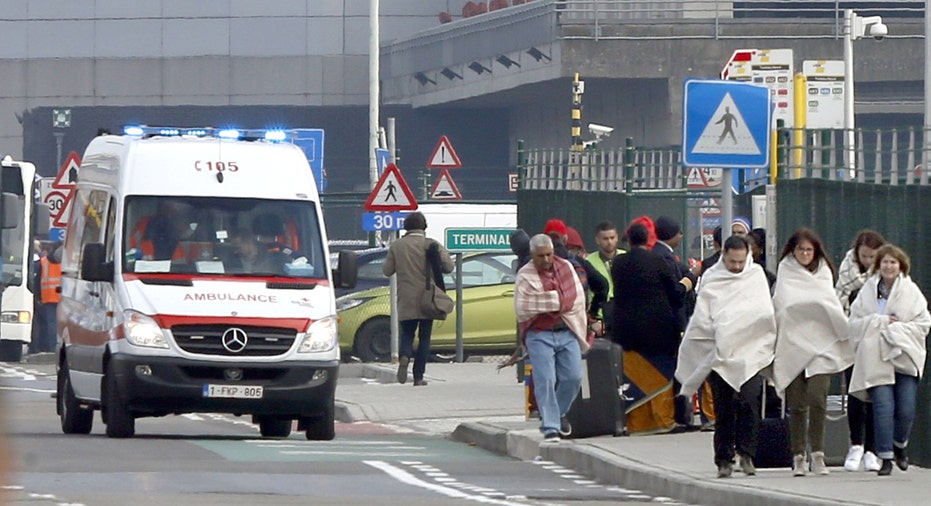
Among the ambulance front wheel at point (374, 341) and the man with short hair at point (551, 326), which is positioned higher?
the man with short hair at point (551, 326)

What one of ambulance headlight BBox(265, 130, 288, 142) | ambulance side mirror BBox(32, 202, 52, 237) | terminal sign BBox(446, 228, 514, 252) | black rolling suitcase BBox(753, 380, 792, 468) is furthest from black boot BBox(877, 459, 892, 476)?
ambulance side mirror BBox(32, 202, 52, 237)

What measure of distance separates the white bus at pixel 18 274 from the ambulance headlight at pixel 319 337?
13286 mm

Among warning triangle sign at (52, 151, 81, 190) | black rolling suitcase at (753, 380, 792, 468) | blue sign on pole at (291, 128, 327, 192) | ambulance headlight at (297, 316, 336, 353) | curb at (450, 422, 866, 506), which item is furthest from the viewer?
blue sign on pole at (291, 128, 327, 192)

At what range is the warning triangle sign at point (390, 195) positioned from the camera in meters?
24.0

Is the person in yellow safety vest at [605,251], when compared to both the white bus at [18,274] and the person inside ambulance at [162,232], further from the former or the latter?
the white bus at [18,274]

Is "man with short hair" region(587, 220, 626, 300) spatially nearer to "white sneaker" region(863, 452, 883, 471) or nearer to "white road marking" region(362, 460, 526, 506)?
"white road marking" region(362, 460, 526, 506)

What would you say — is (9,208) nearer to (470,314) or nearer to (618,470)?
(470,314)

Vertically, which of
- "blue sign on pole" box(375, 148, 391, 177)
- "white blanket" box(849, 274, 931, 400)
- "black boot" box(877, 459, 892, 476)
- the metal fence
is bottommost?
"black boot" box(877, 459, 892, 476)

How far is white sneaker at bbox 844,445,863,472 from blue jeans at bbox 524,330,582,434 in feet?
9.35

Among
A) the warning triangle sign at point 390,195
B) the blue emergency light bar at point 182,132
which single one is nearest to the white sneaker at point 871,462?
the blue emergency light bar at point 182,132

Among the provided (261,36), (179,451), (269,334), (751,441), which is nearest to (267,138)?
(269,334)

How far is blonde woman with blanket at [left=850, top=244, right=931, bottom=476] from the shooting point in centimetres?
1142

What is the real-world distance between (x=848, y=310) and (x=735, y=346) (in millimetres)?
1341

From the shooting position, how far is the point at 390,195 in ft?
79.2
